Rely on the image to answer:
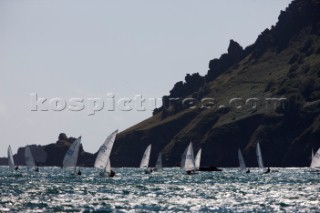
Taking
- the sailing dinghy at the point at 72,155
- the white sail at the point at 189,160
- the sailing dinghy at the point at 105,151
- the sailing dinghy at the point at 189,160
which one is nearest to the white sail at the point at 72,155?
the sailing dinghy at the point at 72,155

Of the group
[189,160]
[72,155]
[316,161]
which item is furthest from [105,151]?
[316,161]

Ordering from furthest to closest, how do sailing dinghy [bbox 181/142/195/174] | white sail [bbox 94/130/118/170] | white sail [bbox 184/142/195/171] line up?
white sail [bbox 184/142/195/171] → sailing dinghy [bbox 181/142/195/174] → white sail [bbox 94/130/118/170]

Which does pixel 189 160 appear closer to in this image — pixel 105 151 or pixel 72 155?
pixel 72 155

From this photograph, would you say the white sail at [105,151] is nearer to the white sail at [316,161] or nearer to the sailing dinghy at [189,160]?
the sailing dinghy at [189,160]

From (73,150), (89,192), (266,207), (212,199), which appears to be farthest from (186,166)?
(266,207)

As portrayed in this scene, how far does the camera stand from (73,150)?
138 metres

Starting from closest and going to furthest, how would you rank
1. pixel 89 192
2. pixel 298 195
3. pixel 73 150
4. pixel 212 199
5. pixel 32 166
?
1. pixel 212 199
2. pixel 298 195
3. pixel 89 192
4. pixel 73 150
5. pixel 32 166

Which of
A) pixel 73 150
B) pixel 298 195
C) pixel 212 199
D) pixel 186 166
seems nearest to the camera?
pixel 212 199

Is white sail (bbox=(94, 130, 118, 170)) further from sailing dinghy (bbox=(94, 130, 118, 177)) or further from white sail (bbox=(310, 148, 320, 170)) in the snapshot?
white sail (bbox=(310, 148, 320, 170))

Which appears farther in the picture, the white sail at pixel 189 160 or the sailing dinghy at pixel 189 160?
the white sail at pixel 189 160

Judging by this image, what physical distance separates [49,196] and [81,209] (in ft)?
57.1

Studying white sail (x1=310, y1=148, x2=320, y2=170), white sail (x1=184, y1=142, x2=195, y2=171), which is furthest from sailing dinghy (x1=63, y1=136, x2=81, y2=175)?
white sail (x1=310, y1=148, x2=320, y2=170)

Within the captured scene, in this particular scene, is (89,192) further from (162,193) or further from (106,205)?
(106,205)

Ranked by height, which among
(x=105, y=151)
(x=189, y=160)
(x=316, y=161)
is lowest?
(x=316, y=161)
